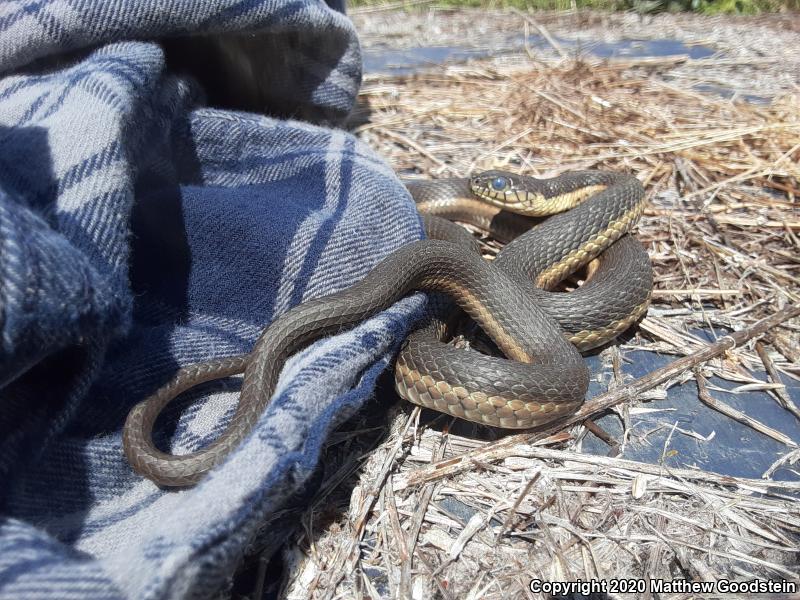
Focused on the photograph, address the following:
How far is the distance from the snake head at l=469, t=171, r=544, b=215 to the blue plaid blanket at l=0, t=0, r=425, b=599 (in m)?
0.42

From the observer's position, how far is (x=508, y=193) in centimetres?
187

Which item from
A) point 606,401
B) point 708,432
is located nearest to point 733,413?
point 708,432

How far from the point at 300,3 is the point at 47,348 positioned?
127 cm

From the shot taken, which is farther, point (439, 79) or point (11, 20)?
point (439, 79)

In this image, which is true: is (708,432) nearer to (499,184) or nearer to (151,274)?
(499,184)

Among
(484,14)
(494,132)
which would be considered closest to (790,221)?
(494,132)

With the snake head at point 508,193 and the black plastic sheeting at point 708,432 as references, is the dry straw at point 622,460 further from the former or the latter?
the snake head at point 508,193

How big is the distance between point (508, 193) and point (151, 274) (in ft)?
3.76

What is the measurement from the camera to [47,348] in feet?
2.77

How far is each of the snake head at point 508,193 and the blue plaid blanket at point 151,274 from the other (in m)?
0.42

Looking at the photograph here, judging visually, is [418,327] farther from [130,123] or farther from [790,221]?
[790,221]

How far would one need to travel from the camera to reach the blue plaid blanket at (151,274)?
31.7 inches

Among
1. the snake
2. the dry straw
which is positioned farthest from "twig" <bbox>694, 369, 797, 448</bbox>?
the snake

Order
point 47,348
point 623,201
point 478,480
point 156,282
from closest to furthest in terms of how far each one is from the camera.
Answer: point 47,348 → point 478,480 → point 156,282 → point 623,201
